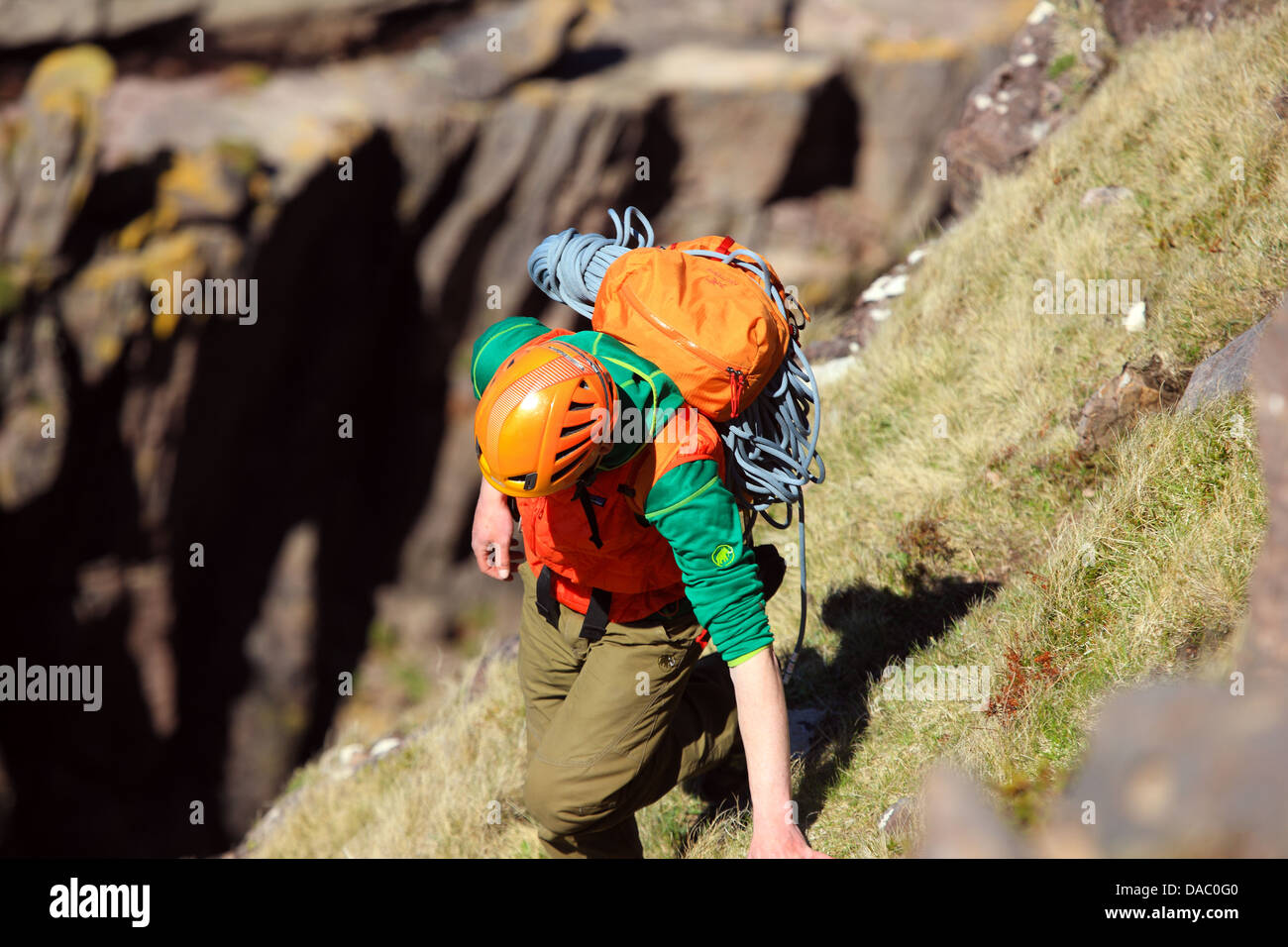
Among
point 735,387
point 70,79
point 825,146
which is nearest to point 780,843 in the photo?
point 735,387

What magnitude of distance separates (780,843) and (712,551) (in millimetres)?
888

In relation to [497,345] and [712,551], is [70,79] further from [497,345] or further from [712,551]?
[712,551]

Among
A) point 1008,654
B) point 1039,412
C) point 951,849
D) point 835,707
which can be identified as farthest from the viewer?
point 1039,412

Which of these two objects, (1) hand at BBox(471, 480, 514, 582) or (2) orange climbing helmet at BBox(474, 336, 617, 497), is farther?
(1) hand at BBox(471, 480, 514, 582)

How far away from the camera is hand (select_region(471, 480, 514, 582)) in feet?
13.1

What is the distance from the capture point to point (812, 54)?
79.0 feet

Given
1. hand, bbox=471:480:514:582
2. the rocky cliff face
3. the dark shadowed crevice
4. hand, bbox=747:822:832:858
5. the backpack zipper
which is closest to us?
hand, bbox=747:822:832:858

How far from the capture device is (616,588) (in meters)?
3.59

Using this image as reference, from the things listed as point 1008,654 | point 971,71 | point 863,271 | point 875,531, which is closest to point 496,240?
point 863,271

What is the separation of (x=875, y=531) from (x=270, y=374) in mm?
15827

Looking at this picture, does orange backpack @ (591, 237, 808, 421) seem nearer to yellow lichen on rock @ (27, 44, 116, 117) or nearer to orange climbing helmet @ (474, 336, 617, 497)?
orange climbing helmet @ (474, 336, 617, 497)

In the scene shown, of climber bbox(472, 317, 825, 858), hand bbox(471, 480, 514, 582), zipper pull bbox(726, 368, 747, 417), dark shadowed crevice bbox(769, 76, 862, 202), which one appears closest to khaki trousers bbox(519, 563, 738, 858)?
climber bbox(472, 317, 825, 858)

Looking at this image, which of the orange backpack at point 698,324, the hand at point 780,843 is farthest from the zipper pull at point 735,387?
the hand at point 780,843

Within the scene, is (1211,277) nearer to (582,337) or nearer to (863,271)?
(582,337)
